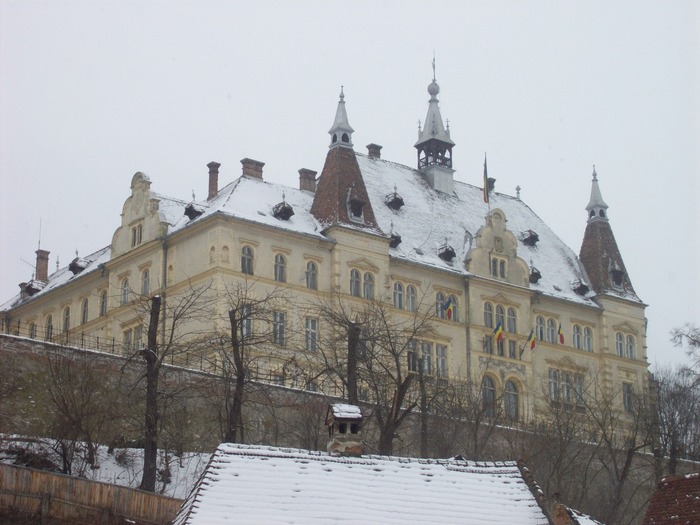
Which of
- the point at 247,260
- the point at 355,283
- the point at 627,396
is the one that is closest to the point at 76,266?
the point at 247,260

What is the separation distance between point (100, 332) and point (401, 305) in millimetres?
15499

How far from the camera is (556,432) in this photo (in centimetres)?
6769

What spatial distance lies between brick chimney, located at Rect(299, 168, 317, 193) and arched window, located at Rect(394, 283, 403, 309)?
7025 mm

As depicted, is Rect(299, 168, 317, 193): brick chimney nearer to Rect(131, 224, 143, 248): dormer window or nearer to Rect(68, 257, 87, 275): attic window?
Rect(131, 224, 143, 248): dormer window

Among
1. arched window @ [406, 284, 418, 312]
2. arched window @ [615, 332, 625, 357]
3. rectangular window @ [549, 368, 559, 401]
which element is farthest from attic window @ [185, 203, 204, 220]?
arched window @ [615, 332, 625, 357]

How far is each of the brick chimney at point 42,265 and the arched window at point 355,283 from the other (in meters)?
24.2

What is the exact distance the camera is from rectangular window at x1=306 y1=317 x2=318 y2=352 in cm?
7300

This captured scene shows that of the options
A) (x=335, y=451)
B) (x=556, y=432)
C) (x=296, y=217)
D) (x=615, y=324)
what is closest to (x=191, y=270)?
(x=296, y=217)

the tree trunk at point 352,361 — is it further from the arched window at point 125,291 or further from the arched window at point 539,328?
the arched window at point 539,328

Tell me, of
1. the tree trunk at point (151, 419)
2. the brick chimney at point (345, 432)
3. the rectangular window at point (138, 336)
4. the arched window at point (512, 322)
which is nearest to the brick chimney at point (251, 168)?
the rectangular window at point (138, 336)

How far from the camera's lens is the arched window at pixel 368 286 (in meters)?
76.7

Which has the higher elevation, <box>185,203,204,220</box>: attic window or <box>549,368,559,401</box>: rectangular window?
<box>185,203,204,220</box>: attic window

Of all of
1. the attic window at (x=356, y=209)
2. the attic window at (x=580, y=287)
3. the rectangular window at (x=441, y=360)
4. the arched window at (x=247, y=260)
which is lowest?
the rectangular window at (x=441, y=360)

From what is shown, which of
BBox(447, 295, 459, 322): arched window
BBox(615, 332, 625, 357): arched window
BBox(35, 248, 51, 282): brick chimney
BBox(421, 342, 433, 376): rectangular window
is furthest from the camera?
BBox(35, 248, 51, 282): brick chimney
